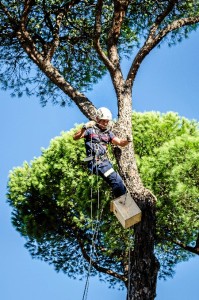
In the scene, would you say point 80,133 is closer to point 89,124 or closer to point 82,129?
point 82,129

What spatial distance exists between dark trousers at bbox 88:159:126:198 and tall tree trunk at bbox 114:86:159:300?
8 centimetres

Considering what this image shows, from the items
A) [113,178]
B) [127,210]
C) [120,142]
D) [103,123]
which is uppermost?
[103,123]

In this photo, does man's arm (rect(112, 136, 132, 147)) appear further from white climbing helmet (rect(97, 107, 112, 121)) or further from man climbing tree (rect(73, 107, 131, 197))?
white climbing helmet (rect(97, 107, 112, 121))

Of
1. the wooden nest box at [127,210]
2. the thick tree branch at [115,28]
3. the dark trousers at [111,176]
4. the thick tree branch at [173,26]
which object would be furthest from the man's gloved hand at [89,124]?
the thick tree branch at [173,26]

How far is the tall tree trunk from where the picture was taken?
4.72 m

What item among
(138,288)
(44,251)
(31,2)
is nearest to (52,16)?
(31,2)

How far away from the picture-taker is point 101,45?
9.01 meters

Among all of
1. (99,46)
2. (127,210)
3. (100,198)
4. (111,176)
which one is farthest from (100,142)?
(100,198)

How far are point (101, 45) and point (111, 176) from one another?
175 inches

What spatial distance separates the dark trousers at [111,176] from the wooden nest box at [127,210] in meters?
0.19

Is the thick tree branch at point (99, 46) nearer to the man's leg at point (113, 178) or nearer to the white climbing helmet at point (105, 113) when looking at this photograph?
the white climbing helmet at point (105, 113)

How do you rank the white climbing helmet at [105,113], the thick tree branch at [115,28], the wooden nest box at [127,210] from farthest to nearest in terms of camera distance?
the thick tree branch at [115,28]
the white climbing helmet at [105,113]
the wooden nest box at [127,210]

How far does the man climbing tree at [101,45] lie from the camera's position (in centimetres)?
500

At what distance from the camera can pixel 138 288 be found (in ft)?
15.4
